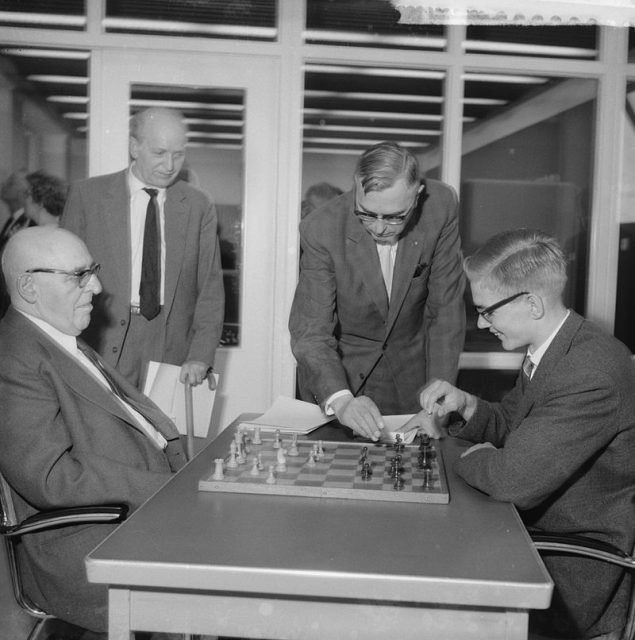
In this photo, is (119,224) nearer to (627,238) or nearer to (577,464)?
(577,464)

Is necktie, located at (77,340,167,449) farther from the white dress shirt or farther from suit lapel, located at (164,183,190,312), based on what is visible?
suit lapel, located at (164,183,190,312)

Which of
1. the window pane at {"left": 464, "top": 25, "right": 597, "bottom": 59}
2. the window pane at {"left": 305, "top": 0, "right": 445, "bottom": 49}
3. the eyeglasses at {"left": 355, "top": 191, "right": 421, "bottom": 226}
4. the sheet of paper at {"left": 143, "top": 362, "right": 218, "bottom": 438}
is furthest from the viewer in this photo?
the window pane at {"left": 464, "top": 25, "right": 597, "bottom": 59}

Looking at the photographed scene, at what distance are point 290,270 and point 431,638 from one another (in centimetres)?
297

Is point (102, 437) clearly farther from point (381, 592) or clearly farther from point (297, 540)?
point (381, 592)

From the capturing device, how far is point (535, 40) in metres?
4.18

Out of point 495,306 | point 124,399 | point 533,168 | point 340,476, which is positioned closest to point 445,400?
point 495,306

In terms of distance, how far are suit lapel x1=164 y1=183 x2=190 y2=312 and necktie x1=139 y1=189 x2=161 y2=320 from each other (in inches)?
1.9

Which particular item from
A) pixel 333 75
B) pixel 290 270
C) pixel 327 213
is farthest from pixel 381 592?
pixel 333 75

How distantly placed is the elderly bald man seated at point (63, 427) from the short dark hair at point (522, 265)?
0.87 m

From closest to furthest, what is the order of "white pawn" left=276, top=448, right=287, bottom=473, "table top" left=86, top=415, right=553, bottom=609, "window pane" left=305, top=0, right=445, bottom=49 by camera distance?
"table top" left=86, top=415, right=553, bottom=609 < "white pawn" left=276, top=448, right=287, bottom=473 < "window pane" left=305, top=0, right=445, bottom=49

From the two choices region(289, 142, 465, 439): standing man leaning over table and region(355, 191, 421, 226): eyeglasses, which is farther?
region(289, 142, 465, 439): standing man leaning over table

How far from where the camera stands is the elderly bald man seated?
1.83 meters

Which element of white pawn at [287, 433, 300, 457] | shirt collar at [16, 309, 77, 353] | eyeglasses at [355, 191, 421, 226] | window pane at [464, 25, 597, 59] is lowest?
white pawn at [287, 433, 300, 457]

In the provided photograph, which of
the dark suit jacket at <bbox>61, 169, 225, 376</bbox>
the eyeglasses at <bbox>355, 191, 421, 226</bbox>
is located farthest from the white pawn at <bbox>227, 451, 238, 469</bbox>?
the dark suit jacket at <bbox>61, 169, 225, 376</bbox>
